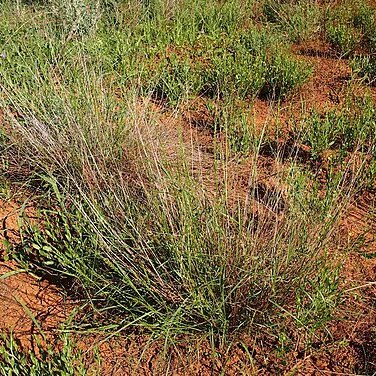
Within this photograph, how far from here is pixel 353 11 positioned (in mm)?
5500

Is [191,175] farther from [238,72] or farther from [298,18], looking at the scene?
[298,18]

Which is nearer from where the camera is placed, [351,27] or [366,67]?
[366,67]

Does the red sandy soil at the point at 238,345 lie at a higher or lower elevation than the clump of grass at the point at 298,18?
lower

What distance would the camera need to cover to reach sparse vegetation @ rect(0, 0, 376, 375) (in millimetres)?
2260

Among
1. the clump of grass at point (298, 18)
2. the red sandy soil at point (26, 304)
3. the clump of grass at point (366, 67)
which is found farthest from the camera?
the clump of grass at point (298, 18)

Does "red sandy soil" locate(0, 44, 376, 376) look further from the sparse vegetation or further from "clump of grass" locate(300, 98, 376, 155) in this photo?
"clump of grass" locate(300, 98, 376, 155)

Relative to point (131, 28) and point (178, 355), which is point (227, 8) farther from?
point (178, 355)

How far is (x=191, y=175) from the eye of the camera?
10.3 ft

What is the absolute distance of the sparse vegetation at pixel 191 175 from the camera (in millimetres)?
2260

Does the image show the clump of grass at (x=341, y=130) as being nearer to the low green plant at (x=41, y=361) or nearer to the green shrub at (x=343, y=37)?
the green shrub at (x=343, y=37)

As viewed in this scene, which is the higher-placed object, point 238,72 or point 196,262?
point 196,262

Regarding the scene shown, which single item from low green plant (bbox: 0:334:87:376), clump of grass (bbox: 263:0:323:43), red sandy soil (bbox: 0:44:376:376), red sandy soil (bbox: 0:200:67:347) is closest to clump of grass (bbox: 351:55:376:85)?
clump of grass (bbox: 263:0:323:43)

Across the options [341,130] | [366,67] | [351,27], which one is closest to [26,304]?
[341,130]

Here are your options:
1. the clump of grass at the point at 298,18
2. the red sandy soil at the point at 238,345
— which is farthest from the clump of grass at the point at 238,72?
the red sandy soil at the point at 238,345
